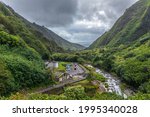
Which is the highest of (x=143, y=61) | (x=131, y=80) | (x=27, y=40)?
(x=27, y=40)

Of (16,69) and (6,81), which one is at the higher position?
(16,69)

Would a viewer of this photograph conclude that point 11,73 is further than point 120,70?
No

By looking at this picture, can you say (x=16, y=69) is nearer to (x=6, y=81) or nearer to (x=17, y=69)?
(x=17, y=69)

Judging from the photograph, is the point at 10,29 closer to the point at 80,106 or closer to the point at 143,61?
the point at 143,61

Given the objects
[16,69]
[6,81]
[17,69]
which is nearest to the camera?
[6,81]

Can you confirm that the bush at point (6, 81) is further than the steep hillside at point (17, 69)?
No

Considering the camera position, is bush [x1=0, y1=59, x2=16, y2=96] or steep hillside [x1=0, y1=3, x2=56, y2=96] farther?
steep hillside [x1=0, y1=3, x2=56, y2=96]

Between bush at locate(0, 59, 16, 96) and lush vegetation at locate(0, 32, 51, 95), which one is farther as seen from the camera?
lush vegetation at locate(0, 32, 51, 95)

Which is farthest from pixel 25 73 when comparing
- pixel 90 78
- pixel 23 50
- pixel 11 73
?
pixel 90 78

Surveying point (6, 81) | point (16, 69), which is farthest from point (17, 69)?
point (6, 81)

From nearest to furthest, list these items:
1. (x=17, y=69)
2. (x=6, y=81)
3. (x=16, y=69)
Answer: (x=6, y=81) → (x=16, y=69) → (x=17, y=69)

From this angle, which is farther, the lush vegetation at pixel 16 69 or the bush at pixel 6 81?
the lush vegetation at pixel 16 69
